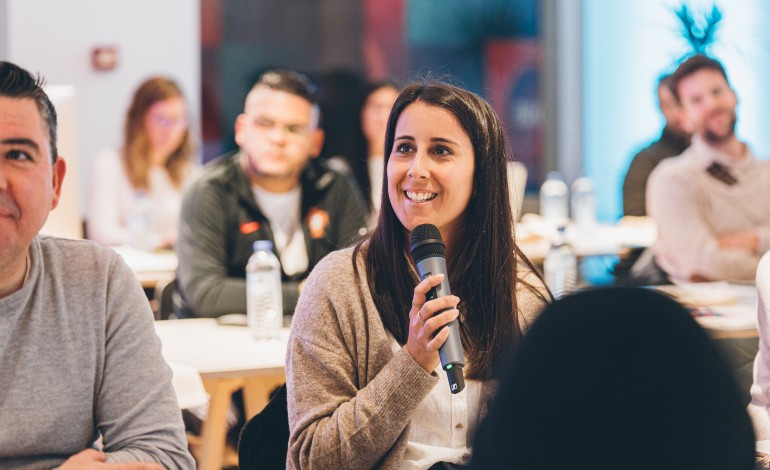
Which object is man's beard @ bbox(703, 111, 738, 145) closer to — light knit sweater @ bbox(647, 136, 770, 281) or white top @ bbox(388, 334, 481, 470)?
A: light knit sweater @ bbox(647, 136, 770, 281)

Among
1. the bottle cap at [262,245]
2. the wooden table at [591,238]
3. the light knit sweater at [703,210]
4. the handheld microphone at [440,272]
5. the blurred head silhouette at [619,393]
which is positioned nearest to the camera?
the blurred head silhouette at [619,393]

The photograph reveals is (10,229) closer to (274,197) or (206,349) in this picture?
(206,349)

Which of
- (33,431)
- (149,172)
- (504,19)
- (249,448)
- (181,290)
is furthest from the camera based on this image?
(504,19)

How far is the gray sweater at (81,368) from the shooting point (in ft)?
5.94

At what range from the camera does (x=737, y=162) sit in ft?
15.4

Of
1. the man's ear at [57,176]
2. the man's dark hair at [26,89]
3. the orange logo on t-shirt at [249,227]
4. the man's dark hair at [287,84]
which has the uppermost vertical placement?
the man's dark hair at [287,84]

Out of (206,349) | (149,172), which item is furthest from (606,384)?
(149,172)

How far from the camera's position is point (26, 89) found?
188 cm

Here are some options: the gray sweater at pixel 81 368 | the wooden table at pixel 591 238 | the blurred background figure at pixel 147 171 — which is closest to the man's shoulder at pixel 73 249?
the gray sweater at pixel 81 368

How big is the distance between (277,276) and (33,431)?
1828 millimetres

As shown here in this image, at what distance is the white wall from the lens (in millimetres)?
6867

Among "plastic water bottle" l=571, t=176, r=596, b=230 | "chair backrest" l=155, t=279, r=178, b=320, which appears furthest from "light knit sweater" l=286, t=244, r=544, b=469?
"plastic water bottle" l=571, t=176, r=596, b=230

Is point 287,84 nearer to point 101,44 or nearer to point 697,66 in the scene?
point 697,66

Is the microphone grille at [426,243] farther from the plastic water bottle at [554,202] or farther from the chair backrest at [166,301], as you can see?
the plastic water bottle at [554,202]
